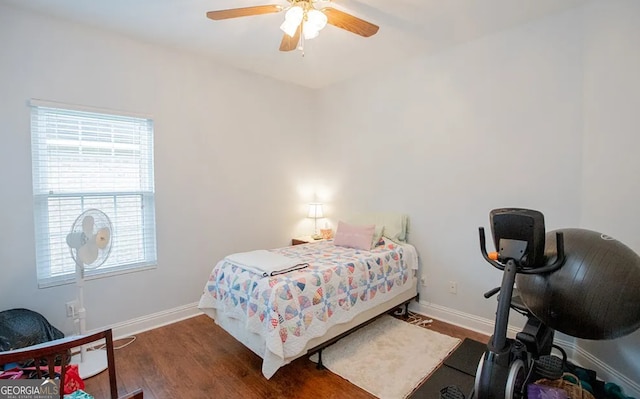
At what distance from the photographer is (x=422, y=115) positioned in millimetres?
3305

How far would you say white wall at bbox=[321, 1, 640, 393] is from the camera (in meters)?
2.07

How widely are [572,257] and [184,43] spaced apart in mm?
3370

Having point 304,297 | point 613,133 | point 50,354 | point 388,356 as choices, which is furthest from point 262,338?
point 613,133

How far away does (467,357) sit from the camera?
2436 mm

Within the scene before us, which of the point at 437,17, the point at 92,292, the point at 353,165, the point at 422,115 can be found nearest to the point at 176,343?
the point at 92,292

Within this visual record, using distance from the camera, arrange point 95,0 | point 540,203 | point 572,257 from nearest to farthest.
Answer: point 572,257, point 95,0, point 540,203

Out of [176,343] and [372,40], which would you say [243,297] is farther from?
[372,40]

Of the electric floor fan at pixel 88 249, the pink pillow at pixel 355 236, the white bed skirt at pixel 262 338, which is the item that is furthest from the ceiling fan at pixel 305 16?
the white bed skirt at pixel 262 338

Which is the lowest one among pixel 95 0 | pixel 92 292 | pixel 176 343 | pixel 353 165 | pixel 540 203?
pixel 176 343

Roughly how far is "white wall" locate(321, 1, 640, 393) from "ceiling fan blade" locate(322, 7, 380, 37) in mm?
1334

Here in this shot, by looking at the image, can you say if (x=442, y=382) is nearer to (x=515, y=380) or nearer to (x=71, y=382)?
(x=515, y=380)

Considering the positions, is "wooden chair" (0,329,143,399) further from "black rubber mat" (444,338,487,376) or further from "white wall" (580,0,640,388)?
"white wall" (580,0,640,388)

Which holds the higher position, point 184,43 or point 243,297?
point 184,43

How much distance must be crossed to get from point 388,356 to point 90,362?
2.27 meters
